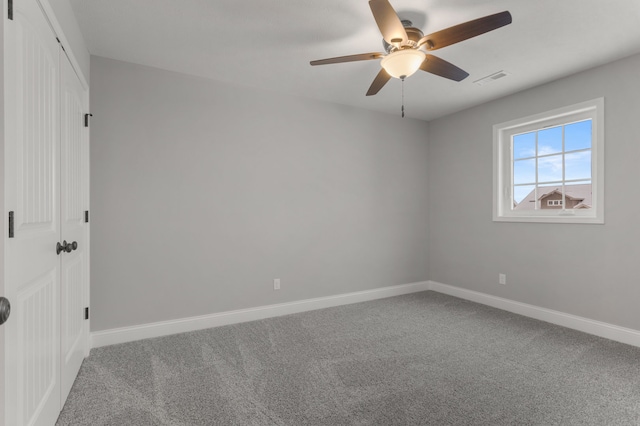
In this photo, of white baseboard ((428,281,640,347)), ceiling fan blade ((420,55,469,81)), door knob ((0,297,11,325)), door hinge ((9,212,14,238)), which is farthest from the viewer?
white baseboard ((428,281,640,347))

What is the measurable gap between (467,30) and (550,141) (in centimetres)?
230

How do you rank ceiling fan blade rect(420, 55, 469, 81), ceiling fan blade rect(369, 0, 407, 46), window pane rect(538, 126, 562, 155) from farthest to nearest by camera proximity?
window pane rect(538, 126, 562, 155) → ceiling fan blade rect(420, 55, 469, 81) → ceiling fan blade rect(369, 0, 407, 46)

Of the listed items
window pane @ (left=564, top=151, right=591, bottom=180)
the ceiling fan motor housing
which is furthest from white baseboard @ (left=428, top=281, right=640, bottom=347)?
the ceiling fan motor housing

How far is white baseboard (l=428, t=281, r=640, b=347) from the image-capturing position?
8.94 feet

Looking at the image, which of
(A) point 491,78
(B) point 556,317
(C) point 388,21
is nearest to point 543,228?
(B) point 556,317

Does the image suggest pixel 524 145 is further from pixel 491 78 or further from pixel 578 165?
pixel 491 78

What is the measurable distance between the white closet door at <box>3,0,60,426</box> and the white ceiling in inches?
29.7

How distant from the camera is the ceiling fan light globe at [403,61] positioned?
1988 millimetres

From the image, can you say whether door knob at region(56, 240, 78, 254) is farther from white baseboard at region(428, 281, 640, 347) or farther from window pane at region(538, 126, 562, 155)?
window pane at region(538, 126, 562, 155)

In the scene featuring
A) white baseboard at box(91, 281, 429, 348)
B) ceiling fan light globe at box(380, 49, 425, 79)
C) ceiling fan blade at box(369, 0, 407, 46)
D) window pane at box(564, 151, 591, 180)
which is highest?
ceiling fan blade at box(369, 0, 407, 46)

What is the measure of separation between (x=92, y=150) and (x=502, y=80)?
12.7 ft

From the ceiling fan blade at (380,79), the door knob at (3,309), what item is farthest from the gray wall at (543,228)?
the door knob at (3,309)

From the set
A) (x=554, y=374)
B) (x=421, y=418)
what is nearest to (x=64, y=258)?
(x=421, y=418)

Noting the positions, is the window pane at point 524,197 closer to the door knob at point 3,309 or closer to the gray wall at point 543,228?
the gray wall at point 543,228
